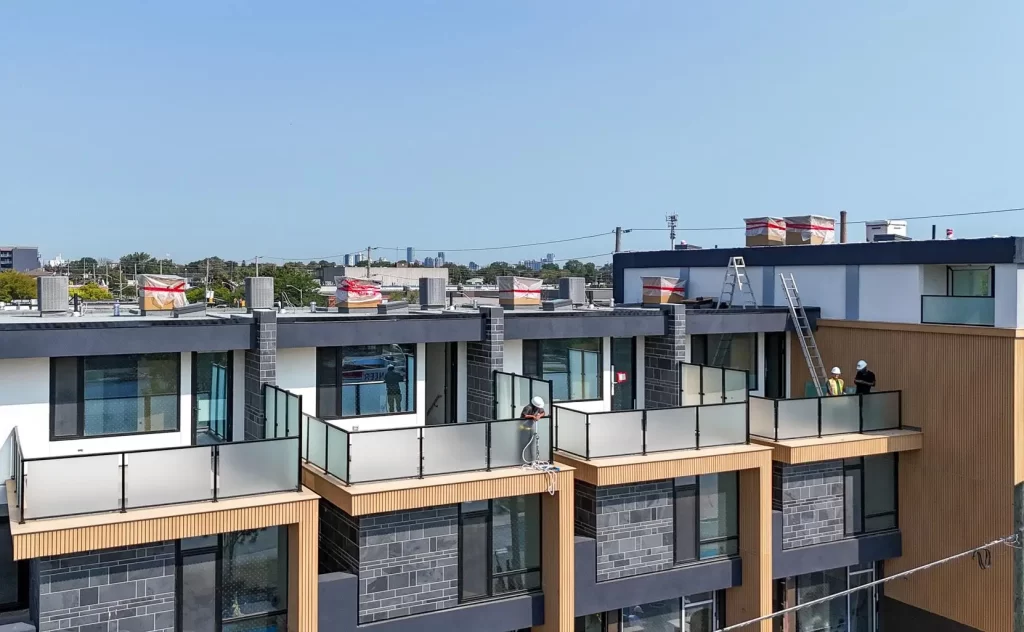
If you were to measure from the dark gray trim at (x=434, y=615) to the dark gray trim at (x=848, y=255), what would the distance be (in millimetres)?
11730

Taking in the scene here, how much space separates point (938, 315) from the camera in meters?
19.9

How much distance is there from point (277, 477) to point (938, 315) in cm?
1496

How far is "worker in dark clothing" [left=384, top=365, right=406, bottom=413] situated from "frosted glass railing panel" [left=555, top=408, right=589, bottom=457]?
3485 millimetres

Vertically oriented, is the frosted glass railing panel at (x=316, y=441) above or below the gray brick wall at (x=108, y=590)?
above

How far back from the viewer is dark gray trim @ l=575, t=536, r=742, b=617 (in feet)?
54.6

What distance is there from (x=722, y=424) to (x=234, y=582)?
9886 mm

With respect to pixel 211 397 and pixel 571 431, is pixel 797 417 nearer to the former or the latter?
pixel 571 431

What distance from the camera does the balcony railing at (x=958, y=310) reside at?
61.9ft

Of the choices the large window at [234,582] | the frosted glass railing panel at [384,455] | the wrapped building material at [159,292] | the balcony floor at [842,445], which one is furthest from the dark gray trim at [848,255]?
the large window at [234,582]

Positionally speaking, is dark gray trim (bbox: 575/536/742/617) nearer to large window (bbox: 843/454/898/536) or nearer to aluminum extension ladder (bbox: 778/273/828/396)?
large window (bbox: 843/454/898/536)

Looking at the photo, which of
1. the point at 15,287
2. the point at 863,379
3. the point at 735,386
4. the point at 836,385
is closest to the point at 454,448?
the point at 735,386

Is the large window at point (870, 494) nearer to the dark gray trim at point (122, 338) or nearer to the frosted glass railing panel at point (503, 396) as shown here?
the frosted glass railing panel at point (503, 396)

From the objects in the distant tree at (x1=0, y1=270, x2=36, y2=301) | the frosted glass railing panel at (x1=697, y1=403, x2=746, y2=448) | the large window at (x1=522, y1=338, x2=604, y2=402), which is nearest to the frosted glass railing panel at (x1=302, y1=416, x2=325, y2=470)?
the large window at (x1=522, y1=338, x2=604, y2=402)

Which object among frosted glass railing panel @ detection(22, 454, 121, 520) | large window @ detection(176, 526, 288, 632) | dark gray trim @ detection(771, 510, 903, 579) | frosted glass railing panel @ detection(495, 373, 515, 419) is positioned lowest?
dark gray trim @ detection(771, 510, 903, 579)
